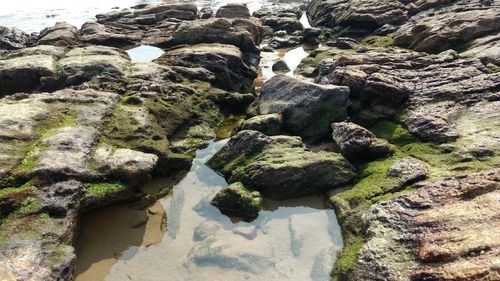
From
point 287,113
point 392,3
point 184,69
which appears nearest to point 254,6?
A: point 392,3

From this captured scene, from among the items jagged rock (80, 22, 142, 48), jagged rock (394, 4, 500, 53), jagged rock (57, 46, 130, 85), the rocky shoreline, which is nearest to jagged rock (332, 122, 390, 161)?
the rocky shoreline

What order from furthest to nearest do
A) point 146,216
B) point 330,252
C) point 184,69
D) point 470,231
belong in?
1. point 184,69
2. point 146,216
3. point 330,252
4. point 470,231

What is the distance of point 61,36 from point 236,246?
105 feet

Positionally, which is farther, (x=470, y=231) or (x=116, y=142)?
(x=116, y=142)

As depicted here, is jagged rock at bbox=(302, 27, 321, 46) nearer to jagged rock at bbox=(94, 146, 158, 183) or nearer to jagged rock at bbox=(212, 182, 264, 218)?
jagged rock at bbox=(212, 182, 264, 218)

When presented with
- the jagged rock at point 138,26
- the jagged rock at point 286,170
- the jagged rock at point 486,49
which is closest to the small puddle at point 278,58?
the jagged rock at point 138,26

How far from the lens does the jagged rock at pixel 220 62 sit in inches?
1211

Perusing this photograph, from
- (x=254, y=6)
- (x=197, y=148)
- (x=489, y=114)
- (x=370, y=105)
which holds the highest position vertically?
(x=489, y=114)

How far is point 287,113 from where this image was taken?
23.9 meters

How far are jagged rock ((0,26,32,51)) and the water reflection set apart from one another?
35.0 meters

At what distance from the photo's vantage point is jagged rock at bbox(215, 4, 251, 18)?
1925 inches

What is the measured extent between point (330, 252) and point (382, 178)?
14.6ft

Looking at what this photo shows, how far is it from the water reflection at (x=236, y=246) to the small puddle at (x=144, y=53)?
73.4ft

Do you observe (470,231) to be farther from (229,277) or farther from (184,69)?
(184,69)
